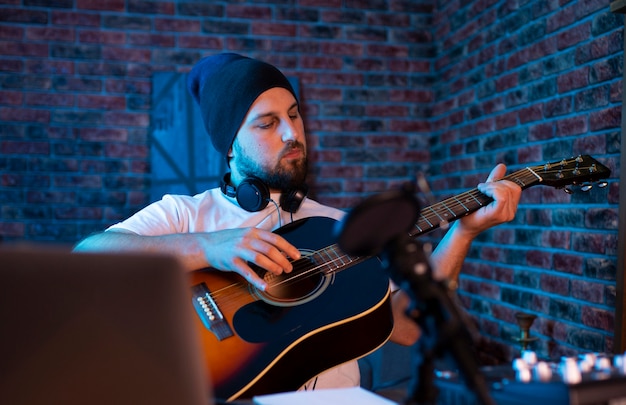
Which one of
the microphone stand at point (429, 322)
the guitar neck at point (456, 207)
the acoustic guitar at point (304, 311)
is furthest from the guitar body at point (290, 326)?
the microphone stand at point (429, 322)

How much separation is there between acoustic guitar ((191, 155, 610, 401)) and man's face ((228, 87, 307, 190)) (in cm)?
35

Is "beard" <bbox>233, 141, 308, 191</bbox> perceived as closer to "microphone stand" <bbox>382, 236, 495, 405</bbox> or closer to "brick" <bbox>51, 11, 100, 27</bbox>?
"microphone stand" <bbox>382, 236, 495, 405</bbox>

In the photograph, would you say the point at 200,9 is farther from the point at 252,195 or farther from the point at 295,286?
the point at 295,286

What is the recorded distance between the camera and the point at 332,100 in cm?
339

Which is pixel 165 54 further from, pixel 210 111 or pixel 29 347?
pixel 29 347

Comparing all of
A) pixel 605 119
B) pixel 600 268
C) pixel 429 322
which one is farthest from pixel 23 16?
pixel 429 322

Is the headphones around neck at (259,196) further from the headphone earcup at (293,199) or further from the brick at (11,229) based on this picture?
the brick at (11,229)

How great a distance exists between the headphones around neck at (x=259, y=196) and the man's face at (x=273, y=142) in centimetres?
4

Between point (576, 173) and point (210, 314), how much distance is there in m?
1.05

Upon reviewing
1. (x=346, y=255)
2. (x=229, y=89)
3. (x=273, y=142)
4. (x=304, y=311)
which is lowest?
(x=304, y=311)

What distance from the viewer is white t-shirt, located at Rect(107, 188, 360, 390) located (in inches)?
76.0

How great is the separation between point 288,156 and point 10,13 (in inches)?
80.9

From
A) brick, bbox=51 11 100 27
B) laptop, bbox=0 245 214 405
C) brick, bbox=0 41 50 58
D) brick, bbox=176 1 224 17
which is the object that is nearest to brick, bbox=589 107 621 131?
laptop, bbox=0 245 214 405

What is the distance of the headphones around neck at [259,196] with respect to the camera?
6.33ft
